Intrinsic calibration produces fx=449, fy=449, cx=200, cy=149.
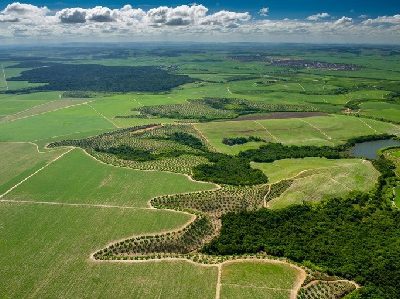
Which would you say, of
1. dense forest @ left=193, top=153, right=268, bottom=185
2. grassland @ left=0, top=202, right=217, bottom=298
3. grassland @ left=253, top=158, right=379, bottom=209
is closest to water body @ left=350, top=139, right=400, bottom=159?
grassland @ left=253, top=158, right=379, bottom=209

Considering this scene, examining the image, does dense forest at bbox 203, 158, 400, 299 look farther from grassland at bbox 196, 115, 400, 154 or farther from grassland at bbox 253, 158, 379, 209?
grassland at bbox 196, 115, 400, 154

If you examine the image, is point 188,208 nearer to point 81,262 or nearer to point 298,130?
point 81,262

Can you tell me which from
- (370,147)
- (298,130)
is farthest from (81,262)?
(298,130)

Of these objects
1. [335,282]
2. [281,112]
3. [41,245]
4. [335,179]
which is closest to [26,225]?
[41,245]

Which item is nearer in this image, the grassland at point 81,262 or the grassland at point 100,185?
the grassland at point 81,262

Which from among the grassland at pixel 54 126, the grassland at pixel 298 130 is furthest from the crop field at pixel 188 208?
the grassland at pixel 54 126

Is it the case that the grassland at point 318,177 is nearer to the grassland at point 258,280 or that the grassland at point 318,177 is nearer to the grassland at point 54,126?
the grassland at point 258,280
